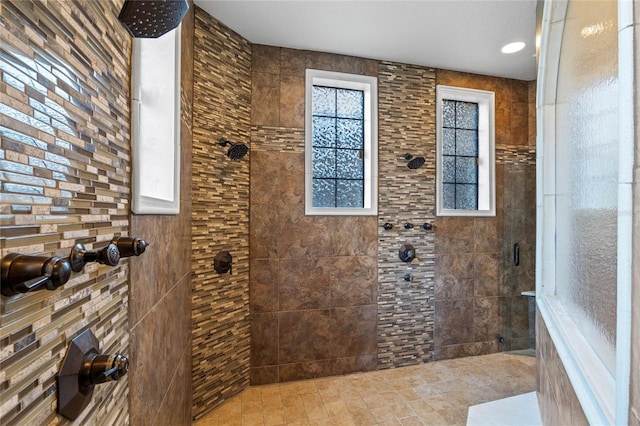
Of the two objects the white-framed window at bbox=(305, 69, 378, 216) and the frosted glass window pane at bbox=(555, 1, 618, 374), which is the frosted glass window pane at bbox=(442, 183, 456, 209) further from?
the frosted glass window pane at bbox=(555, 1, 618, 374)

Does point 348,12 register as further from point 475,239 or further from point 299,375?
point 299,375

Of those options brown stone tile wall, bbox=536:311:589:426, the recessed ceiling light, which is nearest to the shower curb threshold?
brown stone tile wall, bbox=536:311:589:426

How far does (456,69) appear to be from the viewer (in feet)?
9.32

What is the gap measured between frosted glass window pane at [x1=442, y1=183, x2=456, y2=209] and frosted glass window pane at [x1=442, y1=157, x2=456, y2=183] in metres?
0.06

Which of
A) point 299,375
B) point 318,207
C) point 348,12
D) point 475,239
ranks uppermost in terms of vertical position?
point 348,12

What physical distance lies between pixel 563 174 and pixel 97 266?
1545 millimetres

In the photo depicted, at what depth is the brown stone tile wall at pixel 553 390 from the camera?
839 mm

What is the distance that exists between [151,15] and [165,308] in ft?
3.77

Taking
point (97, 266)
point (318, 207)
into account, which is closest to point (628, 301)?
point (97, 266)

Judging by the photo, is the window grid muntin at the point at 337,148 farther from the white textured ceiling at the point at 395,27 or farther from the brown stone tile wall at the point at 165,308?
the brown stone tile wall at the point at 165,308

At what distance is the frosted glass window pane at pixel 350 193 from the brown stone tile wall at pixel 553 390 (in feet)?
5.16

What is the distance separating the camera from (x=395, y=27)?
219 cm

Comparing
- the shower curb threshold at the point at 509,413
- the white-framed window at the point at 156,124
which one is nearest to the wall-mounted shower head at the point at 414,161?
the shower curb threshold at the point at 509,413

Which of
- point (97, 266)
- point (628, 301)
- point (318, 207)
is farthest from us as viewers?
point (318, 207)
